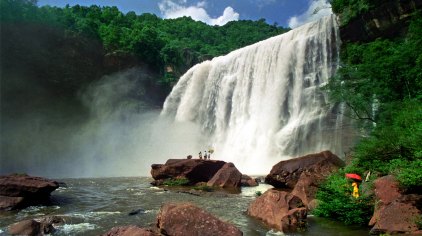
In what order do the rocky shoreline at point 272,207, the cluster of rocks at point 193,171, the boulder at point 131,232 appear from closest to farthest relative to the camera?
the boulder at point 131,232 → the rocky shoreline at point 272,207 → the cluster of rocks at point 193,171

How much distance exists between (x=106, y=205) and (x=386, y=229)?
35.2ft

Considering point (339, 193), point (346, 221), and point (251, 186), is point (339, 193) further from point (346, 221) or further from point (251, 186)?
point (251, 186)

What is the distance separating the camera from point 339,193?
11586mm

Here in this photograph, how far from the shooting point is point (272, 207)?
1168cm

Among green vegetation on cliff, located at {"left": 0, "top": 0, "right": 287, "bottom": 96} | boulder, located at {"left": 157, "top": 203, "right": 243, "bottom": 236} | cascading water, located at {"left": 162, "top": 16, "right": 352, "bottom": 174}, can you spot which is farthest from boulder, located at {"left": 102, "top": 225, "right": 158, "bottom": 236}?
green vegetation on cliff, located at {"left": 0, "top": 0, "right": 287, "bottom": 96}

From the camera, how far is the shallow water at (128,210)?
10.8 m

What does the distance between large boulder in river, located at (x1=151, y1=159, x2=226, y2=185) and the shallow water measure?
2.36 m

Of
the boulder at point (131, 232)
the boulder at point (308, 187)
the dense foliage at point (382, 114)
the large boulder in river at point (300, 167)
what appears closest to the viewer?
the boulder at point (131, 232)

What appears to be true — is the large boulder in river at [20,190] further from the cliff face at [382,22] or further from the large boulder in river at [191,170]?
the cliff face at [382,22]

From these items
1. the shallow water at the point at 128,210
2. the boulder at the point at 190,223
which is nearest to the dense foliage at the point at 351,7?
the shallow water at the point at 128,210

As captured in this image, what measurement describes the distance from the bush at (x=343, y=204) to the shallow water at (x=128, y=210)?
35cm

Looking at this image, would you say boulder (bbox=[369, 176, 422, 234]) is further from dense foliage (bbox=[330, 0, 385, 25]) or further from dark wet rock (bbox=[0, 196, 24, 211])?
dense foliage (bbox=[330, 0, 385, 25])

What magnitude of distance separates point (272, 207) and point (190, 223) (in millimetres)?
3467

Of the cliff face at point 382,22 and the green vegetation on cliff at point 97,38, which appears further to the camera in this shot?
the green vegetation on cliff at point 97,38
